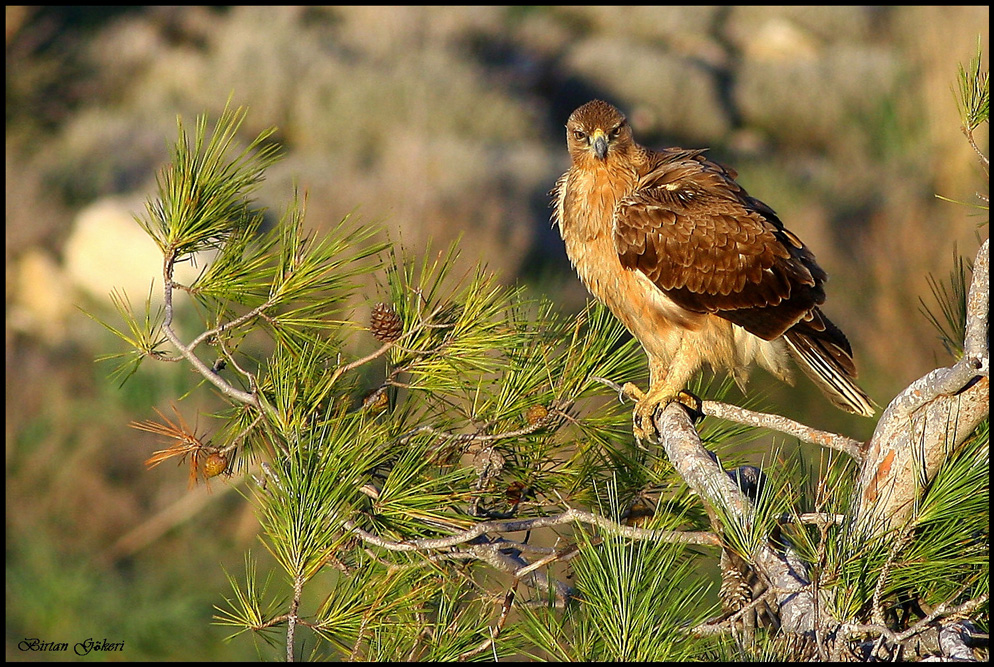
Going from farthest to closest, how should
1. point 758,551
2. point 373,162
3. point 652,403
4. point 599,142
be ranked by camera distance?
1. point 373,162
2. point 599,142
3. point 652,403
4. point 758,551

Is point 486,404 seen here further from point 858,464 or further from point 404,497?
point 858,464

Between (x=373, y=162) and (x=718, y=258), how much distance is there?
9797mm

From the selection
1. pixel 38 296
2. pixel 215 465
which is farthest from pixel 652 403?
pixel 38 296

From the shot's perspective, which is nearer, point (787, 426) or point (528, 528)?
point (528, 528)

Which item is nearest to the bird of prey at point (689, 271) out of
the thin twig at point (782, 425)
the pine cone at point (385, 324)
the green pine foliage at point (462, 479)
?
the thin twig at point (782, 425)

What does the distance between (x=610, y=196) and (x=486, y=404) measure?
5.07 ft

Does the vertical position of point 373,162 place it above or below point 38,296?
above

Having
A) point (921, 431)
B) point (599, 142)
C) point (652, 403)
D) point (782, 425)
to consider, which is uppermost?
point (599, 142)

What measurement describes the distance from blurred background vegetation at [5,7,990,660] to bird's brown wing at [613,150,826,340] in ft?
2.97

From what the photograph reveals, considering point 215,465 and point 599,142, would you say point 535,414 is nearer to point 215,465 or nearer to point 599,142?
point 215,465

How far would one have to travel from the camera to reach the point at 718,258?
3.46 m

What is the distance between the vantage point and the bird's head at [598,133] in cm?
370

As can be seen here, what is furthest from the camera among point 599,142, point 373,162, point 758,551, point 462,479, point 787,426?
point 373,162

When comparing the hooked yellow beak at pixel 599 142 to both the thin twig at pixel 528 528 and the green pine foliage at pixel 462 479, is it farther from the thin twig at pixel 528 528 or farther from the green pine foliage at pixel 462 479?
the thin twig at pixel 528 528
